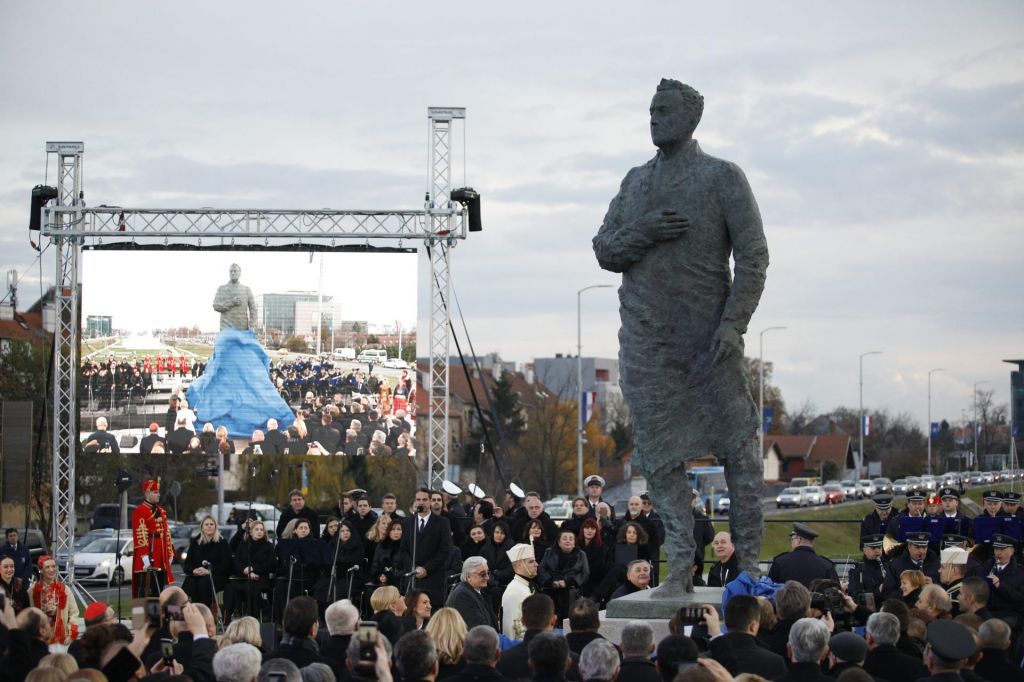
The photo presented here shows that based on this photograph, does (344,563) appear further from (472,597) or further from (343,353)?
(343,353)

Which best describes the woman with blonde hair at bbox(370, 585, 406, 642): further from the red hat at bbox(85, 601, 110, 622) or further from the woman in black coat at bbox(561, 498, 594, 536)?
the woman in black coat at bbox(561, 498, 594, 536)

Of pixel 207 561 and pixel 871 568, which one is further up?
pixel 871 568

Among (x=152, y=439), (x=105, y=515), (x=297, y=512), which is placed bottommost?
(x=105, y=515)

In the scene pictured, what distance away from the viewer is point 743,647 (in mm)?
6609

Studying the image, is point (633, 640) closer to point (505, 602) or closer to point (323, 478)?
point (505, 602)

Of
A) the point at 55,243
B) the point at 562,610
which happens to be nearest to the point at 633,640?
the point at 562,610

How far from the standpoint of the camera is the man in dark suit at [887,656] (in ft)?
21.9

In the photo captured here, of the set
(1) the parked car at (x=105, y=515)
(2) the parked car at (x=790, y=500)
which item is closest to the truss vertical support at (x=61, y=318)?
(1) the parked car at (x=105, y=515)

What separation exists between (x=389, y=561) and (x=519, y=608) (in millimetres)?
4531

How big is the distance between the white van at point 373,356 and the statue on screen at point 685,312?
1968 cm

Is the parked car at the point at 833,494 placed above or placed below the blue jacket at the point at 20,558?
below

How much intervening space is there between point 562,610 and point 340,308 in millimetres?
15808

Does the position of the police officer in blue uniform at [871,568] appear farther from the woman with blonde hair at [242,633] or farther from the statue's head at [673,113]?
the woman with blonde hair at [242,633]

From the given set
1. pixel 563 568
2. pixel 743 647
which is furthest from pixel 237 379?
pixel 743 647
